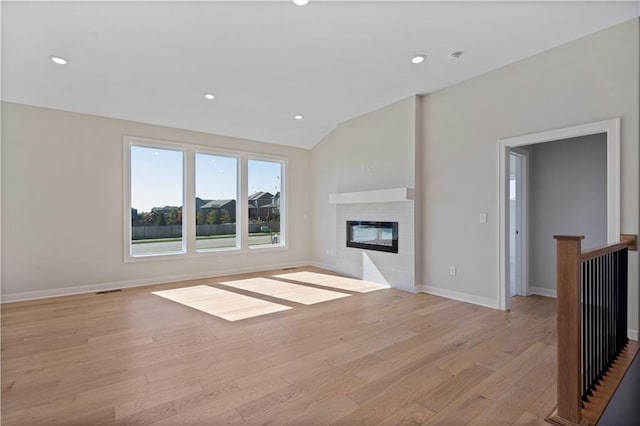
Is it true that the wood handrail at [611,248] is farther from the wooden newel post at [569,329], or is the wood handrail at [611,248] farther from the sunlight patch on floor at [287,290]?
the sunlight patch on floor at [287,290]

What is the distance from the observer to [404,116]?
16.3 feet

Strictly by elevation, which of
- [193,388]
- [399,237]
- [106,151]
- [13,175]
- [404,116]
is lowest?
[193,388]

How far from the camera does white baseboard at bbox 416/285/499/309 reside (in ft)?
13.2

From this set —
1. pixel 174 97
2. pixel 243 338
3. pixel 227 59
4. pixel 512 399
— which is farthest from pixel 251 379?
pixel 174 97

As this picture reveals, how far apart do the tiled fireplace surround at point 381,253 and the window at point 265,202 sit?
5.17ft

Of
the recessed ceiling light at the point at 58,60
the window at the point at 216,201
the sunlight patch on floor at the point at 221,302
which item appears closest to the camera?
the recessed ceiling light at the point at 58,60

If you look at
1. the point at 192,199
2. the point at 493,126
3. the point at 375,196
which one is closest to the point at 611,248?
the point at 493,126

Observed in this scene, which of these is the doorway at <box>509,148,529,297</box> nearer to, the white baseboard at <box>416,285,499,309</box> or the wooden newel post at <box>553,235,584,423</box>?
the white baseboard at <box>416,285,499,309</box>

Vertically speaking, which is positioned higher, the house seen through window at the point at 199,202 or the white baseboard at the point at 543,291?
the house seen through window at the point at 199,202

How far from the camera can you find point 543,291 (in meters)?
4.63

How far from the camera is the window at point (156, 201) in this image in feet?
17.6

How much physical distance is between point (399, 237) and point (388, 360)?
2684 mm

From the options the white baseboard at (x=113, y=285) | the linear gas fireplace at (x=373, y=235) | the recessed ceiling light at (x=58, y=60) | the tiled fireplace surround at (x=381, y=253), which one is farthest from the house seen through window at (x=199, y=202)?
the linear gas fireplace at (x=373, y=235)

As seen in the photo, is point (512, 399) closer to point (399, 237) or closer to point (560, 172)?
point (399, 237)
